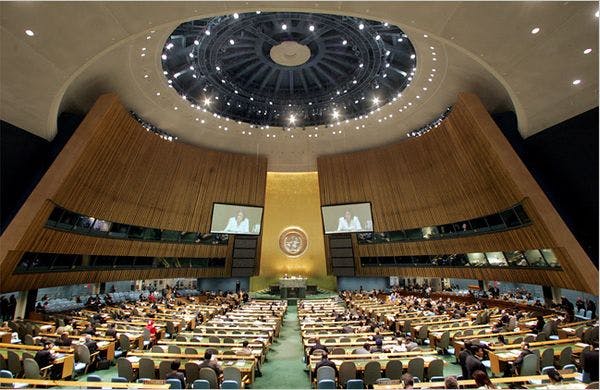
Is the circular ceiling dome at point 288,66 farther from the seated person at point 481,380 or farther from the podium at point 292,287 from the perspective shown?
the seated person at point 481,380

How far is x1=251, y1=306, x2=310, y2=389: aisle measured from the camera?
8547 mm

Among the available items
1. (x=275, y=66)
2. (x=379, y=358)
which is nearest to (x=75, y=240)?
(x=275, y=66)

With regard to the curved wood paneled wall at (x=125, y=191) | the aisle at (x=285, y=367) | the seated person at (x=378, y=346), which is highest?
the curved wood paneled wall at (x=125, y=191)

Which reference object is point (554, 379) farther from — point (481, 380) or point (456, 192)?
point (456, 192)

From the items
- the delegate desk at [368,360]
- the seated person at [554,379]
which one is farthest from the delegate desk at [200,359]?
the seated person at [554,379]

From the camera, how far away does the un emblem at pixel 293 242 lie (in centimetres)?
3105

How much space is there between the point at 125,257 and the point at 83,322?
7658 millimetres

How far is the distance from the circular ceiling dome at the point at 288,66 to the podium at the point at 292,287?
1229cm

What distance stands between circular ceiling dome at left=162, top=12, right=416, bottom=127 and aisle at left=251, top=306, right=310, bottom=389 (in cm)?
1336

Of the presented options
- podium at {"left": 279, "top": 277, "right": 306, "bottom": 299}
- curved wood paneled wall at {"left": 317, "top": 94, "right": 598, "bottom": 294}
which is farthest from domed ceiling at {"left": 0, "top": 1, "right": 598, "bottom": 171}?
podium at {"left": 279, "top": 277, "right": 306, "bottom": 299}

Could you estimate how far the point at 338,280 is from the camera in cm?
2839

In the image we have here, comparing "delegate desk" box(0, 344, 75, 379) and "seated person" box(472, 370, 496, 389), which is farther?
"delegate desk" box(0, 344, 75, 379)

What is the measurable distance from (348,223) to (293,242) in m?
7.97

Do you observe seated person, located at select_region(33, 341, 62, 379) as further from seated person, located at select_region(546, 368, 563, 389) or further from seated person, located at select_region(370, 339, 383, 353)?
seated person, located at select_region(546, 368, 563, 389)
